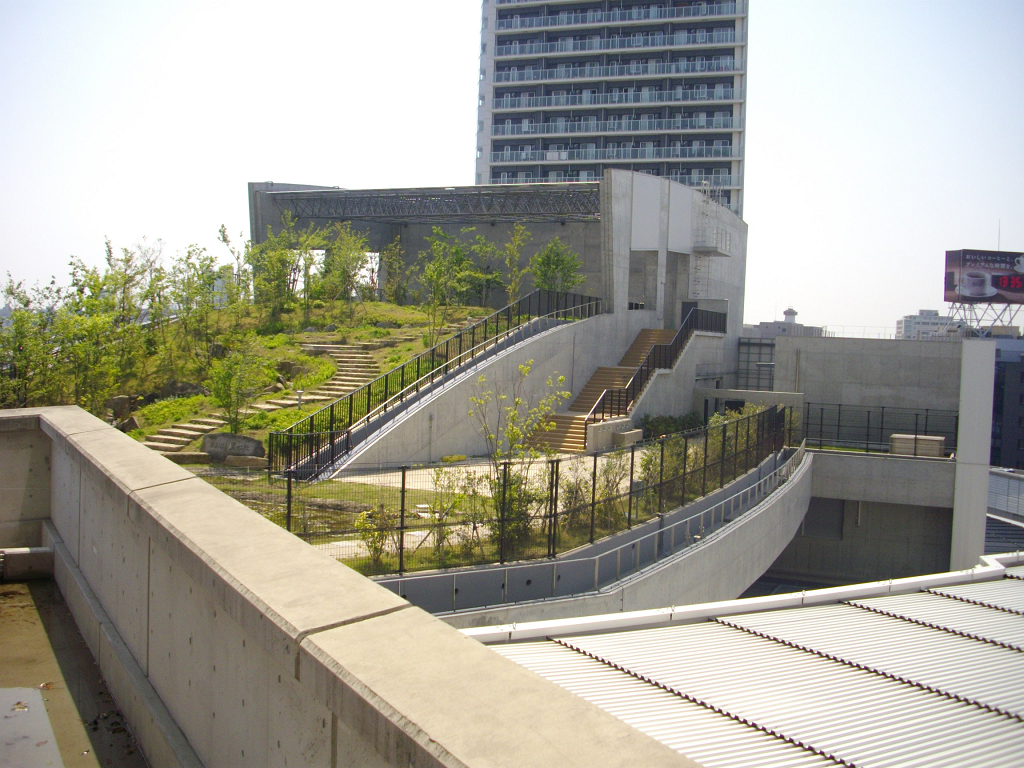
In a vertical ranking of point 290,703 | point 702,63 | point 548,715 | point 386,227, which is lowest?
point 290,703

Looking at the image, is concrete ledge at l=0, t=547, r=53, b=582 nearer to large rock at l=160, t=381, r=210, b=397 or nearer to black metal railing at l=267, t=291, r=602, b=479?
black metal railing at l=267, t=291, r=602, b=479

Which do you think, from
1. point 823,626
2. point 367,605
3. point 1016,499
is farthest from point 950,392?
point 367,605

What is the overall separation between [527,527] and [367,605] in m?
11.5

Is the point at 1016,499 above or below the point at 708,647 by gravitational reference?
below

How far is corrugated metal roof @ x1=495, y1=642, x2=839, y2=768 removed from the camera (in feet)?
18.6

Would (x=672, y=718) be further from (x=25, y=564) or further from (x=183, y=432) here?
(x=183, y=432)

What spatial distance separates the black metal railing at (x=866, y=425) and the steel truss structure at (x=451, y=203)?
13837 mm

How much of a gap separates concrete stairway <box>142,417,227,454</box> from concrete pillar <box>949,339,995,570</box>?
26808 millimetres

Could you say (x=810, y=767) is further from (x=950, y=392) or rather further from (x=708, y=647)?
(x=950, y=392)

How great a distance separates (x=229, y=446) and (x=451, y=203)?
22.2m

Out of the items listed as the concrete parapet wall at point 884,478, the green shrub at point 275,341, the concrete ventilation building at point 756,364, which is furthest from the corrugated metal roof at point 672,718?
the concrete ventilation building at point 756,364

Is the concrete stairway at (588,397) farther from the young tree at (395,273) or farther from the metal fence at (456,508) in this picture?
the young tree at (395,273)

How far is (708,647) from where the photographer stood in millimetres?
7965

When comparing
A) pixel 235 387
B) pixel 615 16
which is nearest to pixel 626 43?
pixel 615 16
